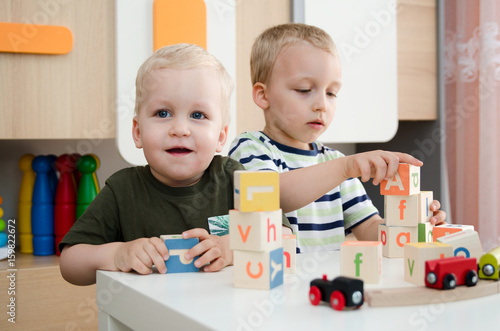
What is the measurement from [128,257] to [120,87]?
96 cm

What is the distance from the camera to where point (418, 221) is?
79 centimetres

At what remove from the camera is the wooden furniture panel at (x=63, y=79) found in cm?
149

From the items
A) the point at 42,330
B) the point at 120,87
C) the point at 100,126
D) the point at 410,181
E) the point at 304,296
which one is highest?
the point at 120,87

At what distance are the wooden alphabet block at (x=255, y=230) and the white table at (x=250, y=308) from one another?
0.16 ft

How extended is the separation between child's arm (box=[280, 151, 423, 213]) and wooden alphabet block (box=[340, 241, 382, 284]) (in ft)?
0.55

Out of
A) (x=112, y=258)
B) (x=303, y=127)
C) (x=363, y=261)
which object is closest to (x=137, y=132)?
(x=112, y=258)

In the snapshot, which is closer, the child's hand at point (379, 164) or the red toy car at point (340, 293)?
the red toy car at point (340, 293)

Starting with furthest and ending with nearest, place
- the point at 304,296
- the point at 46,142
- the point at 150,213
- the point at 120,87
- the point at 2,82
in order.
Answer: the point at 46,142
the point at 120,87
the point at 2,82
the point at 150,213
the point at 304,296

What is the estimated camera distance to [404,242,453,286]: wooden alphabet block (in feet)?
1.98

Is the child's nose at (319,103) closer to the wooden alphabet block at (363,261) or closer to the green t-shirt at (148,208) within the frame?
the green t-shirt at (148,208)

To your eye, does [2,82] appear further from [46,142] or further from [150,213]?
[150,213]

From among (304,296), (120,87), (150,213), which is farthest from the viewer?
(120,87)

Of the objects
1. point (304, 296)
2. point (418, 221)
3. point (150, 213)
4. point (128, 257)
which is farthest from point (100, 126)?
point (304, 296)

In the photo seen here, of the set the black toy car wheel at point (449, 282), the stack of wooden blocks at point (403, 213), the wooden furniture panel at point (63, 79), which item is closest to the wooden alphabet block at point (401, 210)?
the stack of wooden blocks at point (403, 213)
